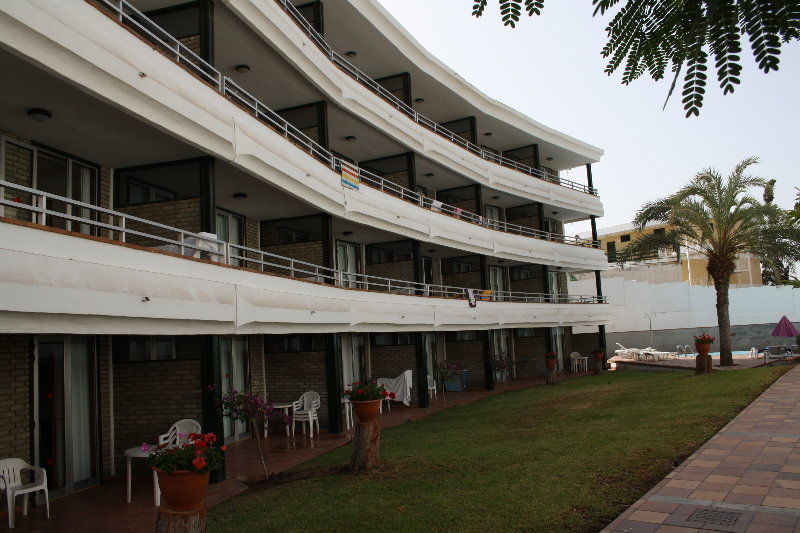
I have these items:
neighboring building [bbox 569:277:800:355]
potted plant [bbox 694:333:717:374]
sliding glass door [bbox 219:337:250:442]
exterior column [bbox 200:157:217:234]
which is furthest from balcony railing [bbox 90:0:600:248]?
potted plant [bbox 694:333:717:374]

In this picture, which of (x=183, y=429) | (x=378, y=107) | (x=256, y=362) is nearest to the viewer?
(x=183, y=429)

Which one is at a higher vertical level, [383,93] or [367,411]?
[383,93]

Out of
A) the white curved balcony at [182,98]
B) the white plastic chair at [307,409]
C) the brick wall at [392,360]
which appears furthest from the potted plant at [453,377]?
the white plastic chair at [307,409]

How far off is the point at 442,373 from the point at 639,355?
1615cm

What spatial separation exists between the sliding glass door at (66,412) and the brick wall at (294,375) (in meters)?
6.81

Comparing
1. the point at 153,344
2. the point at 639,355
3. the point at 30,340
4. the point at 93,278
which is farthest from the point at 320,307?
the point at 639,355

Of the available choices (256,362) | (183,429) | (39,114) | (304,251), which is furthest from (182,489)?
(304,251)

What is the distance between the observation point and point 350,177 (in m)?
18.5

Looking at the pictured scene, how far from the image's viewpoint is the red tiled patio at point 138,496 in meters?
9.26

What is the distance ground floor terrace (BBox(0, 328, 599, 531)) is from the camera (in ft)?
34.5

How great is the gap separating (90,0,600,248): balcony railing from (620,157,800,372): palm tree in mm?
6987

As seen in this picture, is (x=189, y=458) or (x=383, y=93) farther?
(x=383, y=93)

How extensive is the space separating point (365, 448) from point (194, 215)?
6.10 meters

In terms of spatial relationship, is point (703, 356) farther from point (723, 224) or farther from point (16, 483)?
point (16, 483)
